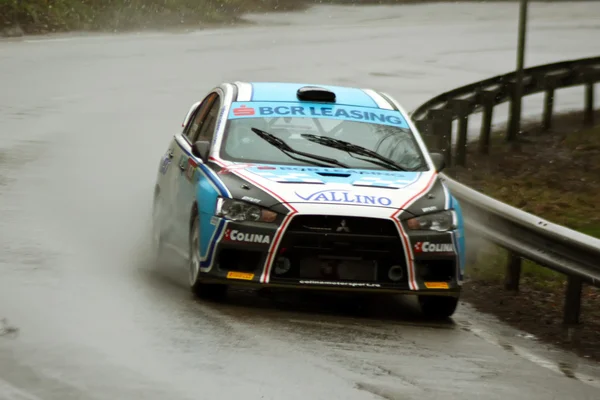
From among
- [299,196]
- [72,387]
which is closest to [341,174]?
[299,196]

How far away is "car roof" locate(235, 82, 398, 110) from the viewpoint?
1177 centimetres

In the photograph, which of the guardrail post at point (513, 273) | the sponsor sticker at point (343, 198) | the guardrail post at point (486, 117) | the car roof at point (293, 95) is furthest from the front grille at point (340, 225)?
the guardrail post at point (486, 117)

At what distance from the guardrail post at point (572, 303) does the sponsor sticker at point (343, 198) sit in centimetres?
147

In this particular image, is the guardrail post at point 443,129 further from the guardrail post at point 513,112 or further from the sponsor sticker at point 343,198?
the sponsor sticker at point 343,198

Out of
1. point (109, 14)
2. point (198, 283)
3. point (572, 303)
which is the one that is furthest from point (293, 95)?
point (109, 14)

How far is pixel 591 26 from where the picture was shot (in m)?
47.1

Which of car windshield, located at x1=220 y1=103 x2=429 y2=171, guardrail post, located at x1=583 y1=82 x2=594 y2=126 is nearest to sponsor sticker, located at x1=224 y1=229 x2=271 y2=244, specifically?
car windshield, located at x1=220 y1=103 x2=429 y2=171

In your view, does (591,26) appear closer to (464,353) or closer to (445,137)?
(445,137)

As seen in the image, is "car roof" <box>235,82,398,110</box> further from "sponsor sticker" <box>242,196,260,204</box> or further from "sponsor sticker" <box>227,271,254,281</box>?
"sponsor sticker" <box>227,271,254,281</box>

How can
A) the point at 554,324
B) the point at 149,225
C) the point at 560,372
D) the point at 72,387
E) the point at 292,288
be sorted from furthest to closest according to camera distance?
the point at 149,225, the point at 554,324, the point at 292,288, the point at 560,372, the point at 72,387

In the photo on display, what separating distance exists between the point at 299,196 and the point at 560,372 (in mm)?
2255

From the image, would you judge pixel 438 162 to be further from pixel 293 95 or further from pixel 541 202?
pixel 541 202

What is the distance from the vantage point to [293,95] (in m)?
11.9

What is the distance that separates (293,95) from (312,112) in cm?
38
